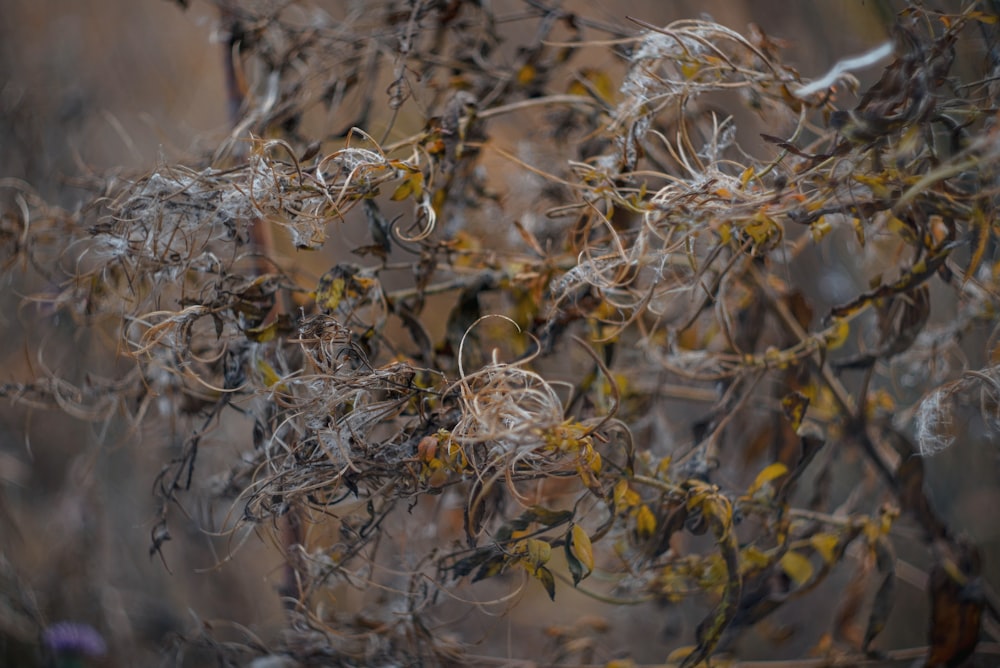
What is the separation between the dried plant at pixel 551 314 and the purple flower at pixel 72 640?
12.6 inches

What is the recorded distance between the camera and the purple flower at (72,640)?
0.85 m

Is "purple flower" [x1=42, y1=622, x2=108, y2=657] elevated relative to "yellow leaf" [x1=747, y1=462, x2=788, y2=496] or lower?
lower

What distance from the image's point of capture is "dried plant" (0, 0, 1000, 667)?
454 mm

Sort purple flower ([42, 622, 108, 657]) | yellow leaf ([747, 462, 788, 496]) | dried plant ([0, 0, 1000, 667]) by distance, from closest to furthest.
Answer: dried plant ([0, 0, 1000, 667]) < yellow leaf ([747, 462, 788, 496]) < purple flower ([42, 622, 108, 657])

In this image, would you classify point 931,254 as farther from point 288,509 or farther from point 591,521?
point 288,509

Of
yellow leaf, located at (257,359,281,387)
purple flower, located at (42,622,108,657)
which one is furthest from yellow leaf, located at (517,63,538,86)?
purple flower, located at (42,622,108,657)

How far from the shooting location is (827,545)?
605mm

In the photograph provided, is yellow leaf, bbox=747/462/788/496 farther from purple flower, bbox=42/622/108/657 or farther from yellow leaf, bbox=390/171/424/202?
purple flower, bbox=42/622/108/657

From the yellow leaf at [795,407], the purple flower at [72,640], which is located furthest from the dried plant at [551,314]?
the purple flower at [72,640]

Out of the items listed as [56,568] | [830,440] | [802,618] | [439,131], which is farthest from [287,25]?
[802,618]

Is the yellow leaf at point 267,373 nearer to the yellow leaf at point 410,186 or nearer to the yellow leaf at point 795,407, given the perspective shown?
the yellow leaf at point 410,186

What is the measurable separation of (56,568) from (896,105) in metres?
1.11

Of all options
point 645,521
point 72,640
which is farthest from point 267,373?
point 72,640

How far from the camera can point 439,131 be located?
0.53 meters
